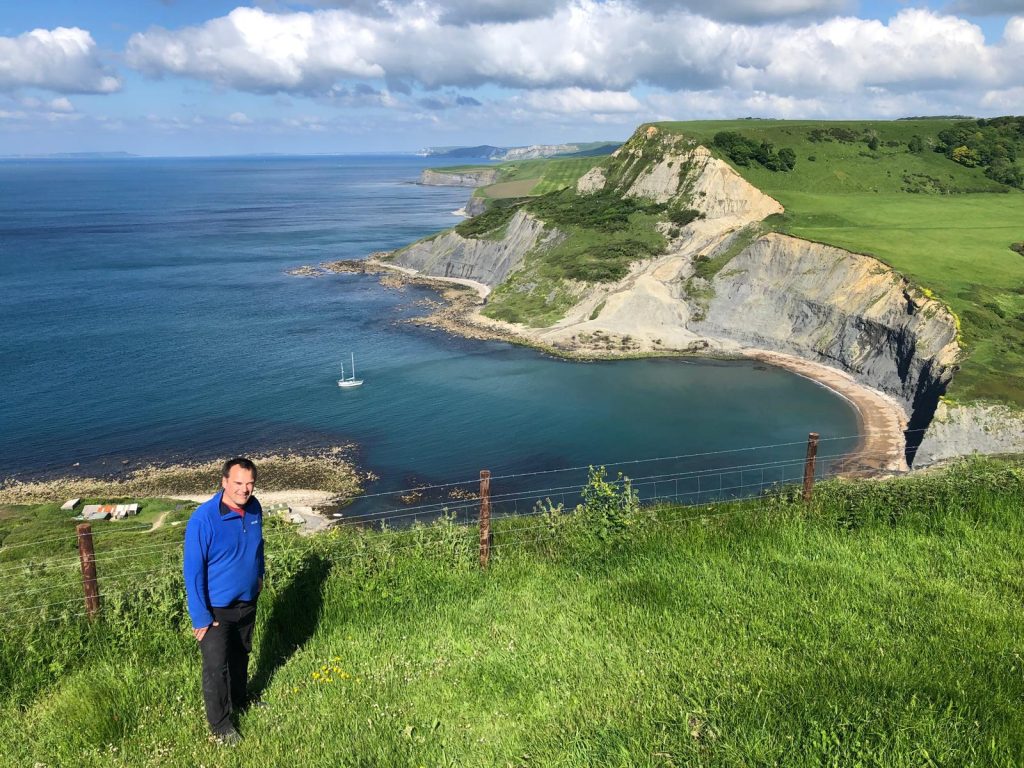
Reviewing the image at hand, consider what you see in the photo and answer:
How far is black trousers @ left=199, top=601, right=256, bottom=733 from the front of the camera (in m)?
6.81

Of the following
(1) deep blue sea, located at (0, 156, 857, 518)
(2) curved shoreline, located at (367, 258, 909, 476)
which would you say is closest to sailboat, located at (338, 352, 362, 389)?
(1) deep blue sea, located at (0, 156, 857, 518)

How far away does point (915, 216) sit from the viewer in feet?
238

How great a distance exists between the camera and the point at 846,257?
202ft

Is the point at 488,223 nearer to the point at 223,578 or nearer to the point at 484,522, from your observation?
the point at 484,522

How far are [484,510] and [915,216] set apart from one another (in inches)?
3064

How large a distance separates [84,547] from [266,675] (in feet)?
10.6

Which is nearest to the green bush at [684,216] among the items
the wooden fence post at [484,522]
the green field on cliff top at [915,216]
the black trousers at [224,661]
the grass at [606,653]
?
the green field on cliff top at [915,216]

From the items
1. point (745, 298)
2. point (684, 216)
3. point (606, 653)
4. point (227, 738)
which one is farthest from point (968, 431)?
point (684, 216)

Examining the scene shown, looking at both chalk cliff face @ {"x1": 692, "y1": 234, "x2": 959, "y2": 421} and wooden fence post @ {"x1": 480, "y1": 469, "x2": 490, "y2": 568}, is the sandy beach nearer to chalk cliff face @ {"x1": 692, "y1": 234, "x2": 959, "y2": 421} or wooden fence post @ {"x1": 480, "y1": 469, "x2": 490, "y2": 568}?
wooden fence post @ {"x1": 480, "y1": 469, "x2": 490, "y2": 568}

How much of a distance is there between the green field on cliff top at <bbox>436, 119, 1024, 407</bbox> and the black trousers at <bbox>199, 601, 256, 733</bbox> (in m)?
44.1

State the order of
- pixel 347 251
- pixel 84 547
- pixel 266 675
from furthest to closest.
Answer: pixel 347 251
pixel 84 547
pixel 266 675

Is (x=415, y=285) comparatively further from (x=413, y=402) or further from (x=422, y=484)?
(x=422, y=484)

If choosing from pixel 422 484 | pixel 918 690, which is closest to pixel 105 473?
pixel 422 484

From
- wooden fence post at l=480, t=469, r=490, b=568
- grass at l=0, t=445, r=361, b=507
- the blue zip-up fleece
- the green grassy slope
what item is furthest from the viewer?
the green grassy slope
